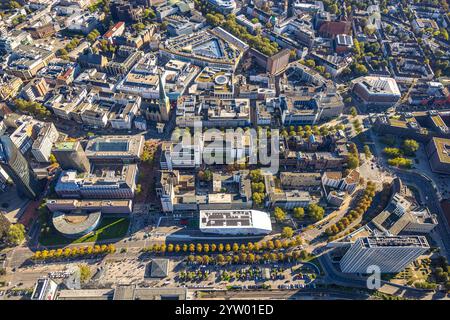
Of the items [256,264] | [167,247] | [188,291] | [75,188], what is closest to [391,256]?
[256,264]

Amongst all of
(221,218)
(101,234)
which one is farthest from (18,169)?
(221,218)

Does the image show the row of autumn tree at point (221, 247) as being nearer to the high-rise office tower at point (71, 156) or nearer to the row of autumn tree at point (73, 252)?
the row of autumn tree at point (73, 252)

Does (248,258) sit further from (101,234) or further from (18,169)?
(18,169)

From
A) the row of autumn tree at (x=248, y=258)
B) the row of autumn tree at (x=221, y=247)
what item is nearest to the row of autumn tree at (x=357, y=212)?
the row of autumn tree at (x=221, y=247)

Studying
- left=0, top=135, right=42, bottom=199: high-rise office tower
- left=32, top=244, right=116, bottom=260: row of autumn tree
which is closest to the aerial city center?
left=32, top=244, right=116, bottom=260: row of autumn tree

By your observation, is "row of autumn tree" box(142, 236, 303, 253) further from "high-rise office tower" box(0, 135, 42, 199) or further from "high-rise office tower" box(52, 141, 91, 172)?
"high-rise office tower" box(0, 135, 42, 199)

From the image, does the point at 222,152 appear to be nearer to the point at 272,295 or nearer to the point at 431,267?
the point at 272,295

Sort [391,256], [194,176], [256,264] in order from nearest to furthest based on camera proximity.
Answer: [391,256]
[256,264]
[194,176]

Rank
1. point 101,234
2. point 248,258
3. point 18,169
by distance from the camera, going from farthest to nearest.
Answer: point 101,234 → point 18,169 → point 248,258
